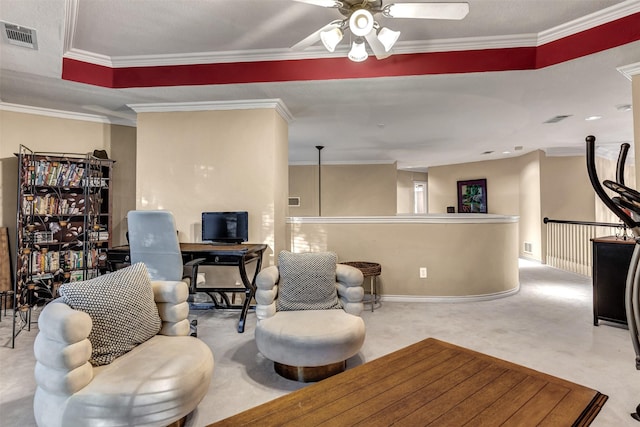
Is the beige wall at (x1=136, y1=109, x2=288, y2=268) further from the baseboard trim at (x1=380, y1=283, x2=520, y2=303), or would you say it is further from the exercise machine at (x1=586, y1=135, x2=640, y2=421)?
the exercise machine at (x1=586, y1=135, x2=640, y2=421)

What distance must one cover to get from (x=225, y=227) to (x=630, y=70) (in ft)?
13.3

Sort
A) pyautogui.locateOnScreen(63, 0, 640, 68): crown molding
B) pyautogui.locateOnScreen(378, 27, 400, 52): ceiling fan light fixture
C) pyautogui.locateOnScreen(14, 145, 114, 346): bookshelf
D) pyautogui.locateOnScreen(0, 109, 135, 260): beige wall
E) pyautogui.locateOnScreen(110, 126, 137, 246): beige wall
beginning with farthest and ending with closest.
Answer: pyautogui.locateOnScreen(110, 126, 137, 246): beige wall, pyautogui.locateOnScreen(0, 109, 135, 260): beige wall, pyautogui.locateOnScreen(14, 145, 114, 346): bookshelf, pyautogui.locateOnScreen(63, 0, 640, 68): crown molding, pyautogui.locateOnScreen(378, 27, 400, 52): ceiling fan light fixture

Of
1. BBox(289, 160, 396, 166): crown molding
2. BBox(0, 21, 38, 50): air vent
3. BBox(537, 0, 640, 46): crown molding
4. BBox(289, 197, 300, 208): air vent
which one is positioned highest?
BBox(537, 0, 640, 46): crown molding

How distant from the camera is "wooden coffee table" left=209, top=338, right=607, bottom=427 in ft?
3.74

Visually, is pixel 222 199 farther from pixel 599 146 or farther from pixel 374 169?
pixel 599 146

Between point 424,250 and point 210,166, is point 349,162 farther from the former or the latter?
point 210,166

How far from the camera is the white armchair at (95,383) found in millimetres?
1389

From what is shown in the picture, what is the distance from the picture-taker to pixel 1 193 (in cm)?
391

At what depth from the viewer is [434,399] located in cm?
127

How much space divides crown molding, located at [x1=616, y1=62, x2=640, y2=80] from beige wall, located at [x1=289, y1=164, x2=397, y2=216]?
536 cm

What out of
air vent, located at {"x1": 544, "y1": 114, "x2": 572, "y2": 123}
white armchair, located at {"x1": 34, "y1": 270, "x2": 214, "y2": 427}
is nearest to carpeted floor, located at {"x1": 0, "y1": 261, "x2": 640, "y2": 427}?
white armchair, located at {"x1": 34, "y1": 270, "x2": 214, "y2": 427}

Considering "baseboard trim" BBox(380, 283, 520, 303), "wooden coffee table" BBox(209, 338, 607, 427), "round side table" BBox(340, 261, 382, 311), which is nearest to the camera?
"wooden coffee table" BBox(209, 338, 607, 427)

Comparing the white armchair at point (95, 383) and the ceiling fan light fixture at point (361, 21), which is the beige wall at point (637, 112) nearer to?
the ceiling fan light fixture at point (361, 21)

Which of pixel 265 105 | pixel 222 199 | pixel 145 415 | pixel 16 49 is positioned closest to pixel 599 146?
pixel 265 105
